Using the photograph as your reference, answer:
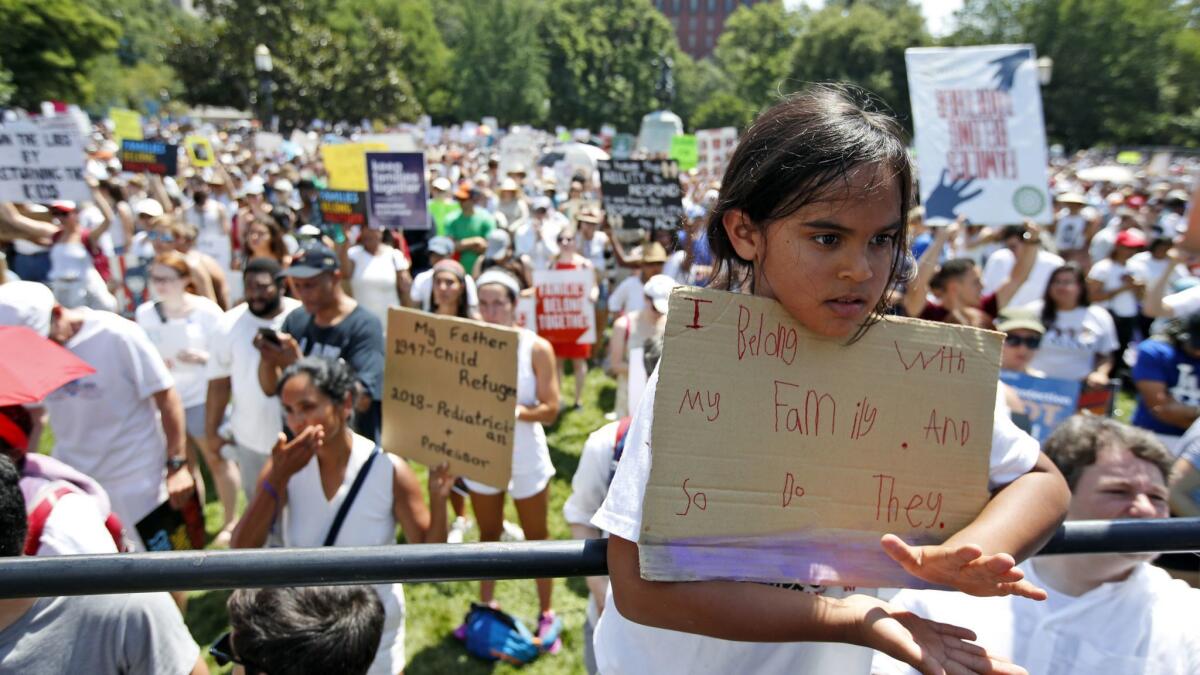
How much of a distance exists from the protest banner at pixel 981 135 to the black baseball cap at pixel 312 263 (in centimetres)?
387

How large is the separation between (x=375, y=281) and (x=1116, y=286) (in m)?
7.30

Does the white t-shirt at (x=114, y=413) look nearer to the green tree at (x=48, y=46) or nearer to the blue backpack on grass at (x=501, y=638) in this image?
the blue backpack on grass at (x=501, y=638)

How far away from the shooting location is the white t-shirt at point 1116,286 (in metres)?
7.61

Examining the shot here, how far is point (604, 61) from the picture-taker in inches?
2518

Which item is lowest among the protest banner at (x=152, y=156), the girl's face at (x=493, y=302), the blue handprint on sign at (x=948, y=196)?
the girl's face at (x=493, y=302)

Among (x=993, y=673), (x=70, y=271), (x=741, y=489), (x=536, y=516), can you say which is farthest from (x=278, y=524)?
(x=70, y=271)

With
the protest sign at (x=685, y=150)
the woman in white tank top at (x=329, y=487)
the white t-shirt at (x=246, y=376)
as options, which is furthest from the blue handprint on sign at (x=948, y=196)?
the protest sign at (x=685, y=150)

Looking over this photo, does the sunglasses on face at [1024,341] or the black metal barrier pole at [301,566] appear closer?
the black metal barrier pole at [301,566]

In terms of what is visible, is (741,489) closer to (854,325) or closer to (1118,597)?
(854,325)

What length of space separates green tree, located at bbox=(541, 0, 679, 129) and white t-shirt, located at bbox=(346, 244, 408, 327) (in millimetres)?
58287

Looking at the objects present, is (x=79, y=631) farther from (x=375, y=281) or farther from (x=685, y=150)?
(x=685, y=150)

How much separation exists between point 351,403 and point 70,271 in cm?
474

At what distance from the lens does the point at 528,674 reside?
3.75 meters

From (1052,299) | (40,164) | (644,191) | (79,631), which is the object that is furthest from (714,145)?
(79,631)
